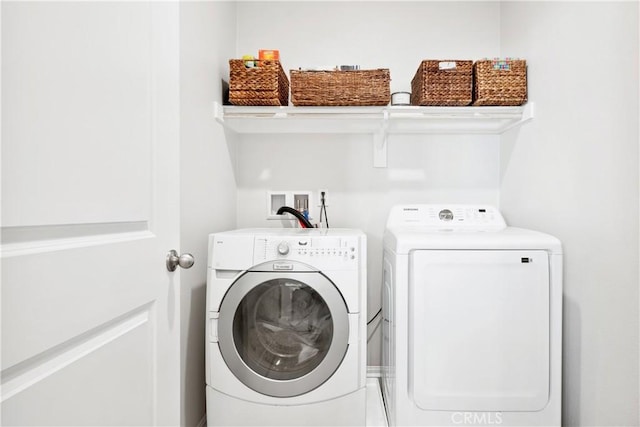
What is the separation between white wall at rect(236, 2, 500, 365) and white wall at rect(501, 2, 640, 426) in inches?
17.4

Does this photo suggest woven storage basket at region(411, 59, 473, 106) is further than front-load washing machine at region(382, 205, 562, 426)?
Yes

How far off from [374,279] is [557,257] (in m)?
0.97

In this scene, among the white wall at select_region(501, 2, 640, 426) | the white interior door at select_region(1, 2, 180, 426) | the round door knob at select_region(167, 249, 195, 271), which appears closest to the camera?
the white interior door at select_region(1, 2, 180, 426)

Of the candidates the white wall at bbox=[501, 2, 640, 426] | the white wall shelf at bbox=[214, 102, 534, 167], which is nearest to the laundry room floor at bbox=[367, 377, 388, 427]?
the white wall at bbox=[501, 2, 640, 426]

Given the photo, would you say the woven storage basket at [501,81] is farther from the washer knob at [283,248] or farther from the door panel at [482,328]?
the washer knob at [283,248]

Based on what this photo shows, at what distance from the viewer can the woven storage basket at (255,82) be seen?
1706 mm

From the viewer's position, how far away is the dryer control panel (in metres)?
1.85

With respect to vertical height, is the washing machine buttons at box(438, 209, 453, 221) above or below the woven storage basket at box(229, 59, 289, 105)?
below

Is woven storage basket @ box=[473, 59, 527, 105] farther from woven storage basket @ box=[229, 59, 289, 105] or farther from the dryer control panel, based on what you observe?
woven storage basket @ box=[229, 59, 289, 105]

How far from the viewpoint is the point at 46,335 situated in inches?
24.0

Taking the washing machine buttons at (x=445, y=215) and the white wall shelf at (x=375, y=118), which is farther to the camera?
the washing machine buttons at (x=445, y=215)

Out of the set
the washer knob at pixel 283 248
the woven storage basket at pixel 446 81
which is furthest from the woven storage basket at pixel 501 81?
the washer knob at pixel 283 248

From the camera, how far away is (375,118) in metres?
1.79

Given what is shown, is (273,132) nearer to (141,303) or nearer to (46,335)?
(141,303)
